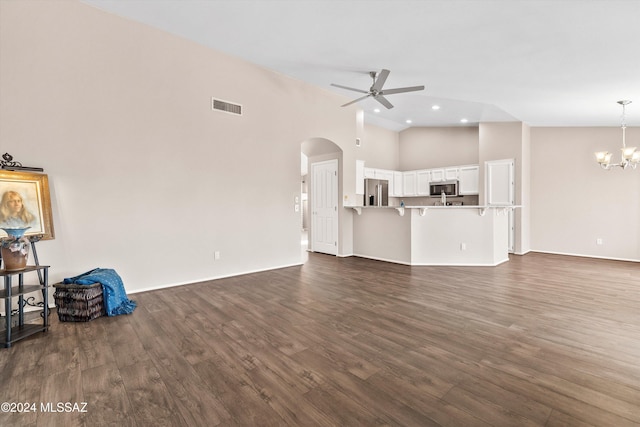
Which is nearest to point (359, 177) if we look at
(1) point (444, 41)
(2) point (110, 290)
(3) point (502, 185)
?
(3) point (502, 185)

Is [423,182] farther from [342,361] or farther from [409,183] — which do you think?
[342,361]

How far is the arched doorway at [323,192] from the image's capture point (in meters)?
6.81

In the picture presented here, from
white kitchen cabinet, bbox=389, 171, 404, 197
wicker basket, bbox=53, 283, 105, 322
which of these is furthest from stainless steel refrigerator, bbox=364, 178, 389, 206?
wicker basket, bbox=53, 283, 105, 322

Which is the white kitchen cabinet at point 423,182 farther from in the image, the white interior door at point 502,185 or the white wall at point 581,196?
the white wall at point 581,196

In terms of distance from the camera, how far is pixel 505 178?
7.28m

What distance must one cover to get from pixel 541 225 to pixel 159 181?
8179 millimetres

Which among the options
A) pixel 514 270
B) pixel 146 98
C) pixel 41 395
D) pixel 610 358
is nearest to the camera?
pixel 41 395

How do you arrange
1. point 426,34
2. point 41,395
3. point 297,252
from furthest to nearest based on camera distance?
point 297,252 → point 426,34 → point 41,395

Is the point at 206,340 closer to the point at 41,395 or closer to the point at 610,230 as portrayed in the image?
the point at 41,395

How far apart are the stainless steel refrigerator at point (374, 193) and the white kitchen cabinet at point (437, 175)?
1.50 meters

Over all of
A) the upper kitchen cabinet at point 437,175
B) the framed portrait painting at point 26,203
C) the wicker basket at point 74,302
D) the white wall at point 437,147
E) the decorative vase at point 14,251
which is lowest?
the wicker basket at point 74,302

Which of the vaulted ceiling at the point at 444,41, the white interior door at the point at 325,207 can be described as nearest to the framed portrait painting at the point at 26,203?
the vaulted ceiling at the point at 444,41

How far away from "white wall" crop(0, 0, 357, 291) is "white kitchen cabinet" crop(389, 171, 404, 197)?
14.7 ft

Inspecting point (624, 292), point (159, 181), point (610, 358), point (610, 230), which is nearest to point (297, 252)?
point (159, 181)
